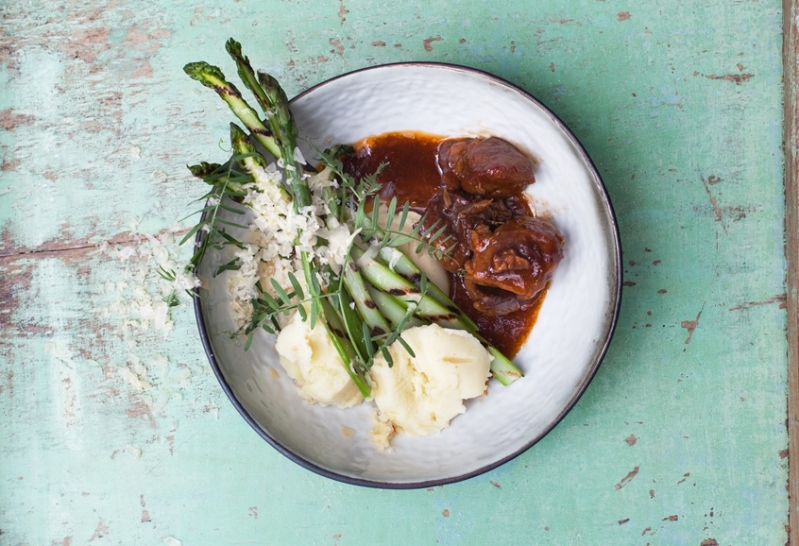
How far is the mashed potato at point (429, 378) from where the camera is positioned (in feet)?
6.25

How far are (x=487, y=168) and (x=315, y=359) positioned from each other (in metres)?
0.81

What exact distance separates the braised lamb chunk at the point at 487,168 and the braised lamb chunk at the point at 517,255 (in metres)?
0.12

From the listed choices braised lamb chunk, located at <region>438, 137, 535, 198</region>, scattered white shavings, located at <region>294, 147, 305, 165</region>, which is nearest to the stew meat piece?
braised lamb chunk, located at <region>438, 137, 535, 198</region>

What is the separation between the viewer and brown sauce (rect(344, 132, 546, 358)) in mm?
2098

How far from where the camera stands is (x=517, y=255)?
1.85 m

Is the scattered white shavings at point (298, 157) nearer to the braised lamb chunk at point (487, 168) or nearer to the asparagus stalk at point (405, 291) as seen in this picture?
the asparagus stalk at point (405, 291)

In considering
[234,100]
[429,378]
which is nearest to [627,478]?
[429,378]

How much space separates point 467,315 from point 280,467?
2.88 ft

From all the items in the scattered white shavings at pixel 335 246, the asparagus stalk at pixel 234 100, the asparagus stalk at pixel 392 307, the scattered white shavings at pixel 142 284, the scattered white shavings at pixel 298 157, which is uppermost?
the asparagus stalk at pixel 234 100

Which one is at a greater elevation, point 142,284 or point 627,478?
point 142,284

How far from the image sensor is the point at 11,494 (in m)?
2.31

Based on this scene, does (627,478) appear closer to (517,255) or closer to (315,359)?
(517,255)

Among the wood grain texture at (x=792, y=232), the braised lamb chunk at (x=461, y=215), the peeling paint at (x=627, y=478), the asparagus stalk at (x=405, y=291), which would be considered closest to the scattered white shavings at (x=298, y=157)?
the asparagus stalk at (x=405, y=291)

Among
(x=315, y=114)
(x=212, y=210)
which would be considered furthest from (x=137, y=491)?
(x=315, y=114)
